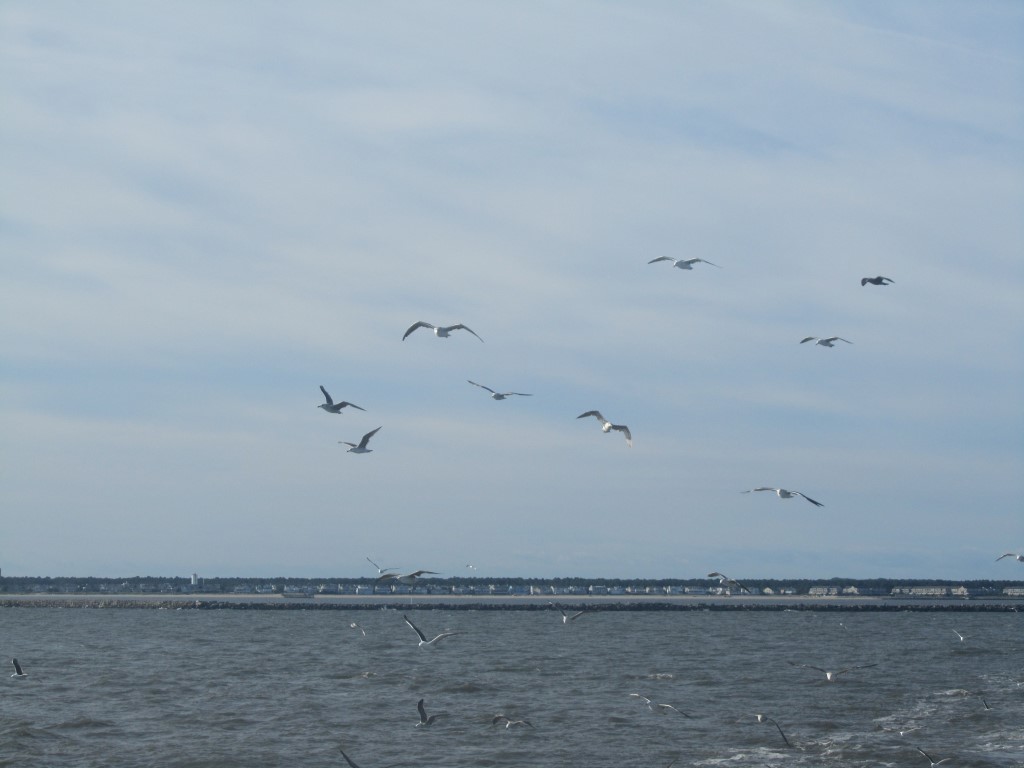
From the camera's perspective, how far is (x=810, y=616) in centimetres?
10500

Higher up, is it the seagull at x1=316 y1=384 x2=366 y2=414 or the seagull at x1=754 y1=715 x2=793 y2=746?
the seagull at x1=316 y1=384 x2=366 y2=414

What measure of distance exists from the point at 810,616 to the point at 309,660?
61961 mm

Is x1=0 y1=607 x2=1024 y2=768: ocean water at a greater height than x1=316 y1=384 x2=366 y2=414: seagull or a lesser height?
lesser

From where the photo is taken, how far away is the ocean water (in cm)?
2958

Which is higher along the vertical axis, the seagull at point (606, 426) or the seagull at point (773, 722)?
the seagull at point (606, 426)

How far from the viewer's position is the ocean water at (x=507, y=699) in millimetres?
29578

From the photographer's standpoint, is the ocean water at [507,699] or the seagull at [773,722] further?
the seagull at [773,722]

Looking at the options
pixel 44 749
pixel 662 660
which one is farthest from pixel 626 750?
pixel 662 660

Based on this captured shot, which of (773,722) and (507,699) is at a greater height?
(773,722)

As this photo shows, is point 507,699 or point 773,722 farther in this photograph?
point 507,699

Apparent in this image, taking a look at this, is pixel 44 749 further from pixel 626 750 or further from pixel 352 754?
pixel 626 750

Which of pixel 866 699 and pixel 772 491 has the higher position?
pixel 772 491

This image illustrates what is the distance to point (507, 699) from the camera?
129 ft

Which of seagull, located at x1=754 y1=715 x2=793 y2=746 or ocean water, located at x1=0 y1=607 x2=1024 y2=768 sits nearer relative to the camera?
ocean water, located at x1=0 y1=607 x2=1024 y2=768
